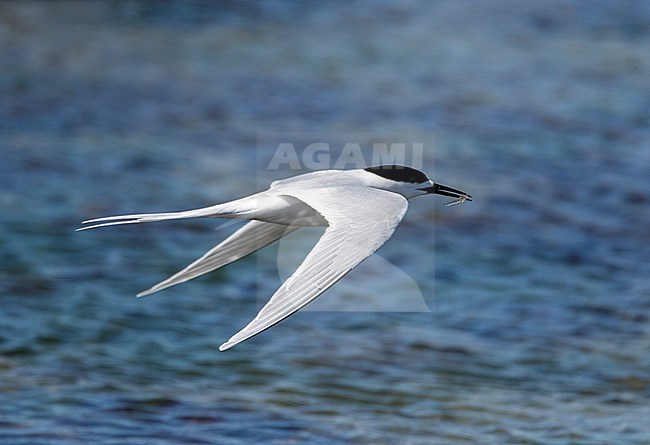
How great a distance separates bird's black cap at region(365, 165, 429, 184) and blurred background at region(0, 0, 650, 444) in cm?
136

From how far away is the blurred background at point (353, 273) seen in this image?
20.5 ft

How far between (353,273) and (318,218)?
2617 mm

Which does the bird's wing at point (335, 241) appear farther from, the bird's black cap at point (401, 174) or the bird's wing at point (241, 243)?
the bird's wing at point (241, 243)

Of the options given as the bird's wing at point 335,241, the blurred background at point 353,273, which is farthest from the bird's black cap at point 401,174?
the blurred background at point 353,273

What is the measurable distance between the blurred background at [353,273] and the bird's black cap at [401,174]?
136cm

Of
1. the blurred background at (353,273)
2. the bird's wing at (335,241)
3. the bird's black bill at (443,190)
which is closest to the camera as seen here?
the bird's wing at (335,241)

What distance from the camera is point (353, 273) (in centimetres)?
791

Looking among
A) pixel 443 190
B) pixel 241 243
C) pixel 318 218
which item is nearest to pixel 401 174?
pixel 443 190

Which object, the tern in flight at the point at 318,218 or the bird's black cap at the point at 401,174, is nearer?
the tern in flight at the point at 318,218

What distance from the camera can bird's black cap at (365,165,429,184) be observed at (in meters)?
5.57

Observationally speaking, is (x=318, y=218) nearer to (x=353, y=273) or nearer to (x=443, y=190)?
(x=443, y=190)

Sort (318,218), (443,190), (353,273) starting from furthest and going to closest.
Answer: (353,273) < (443,190) < (318,218)

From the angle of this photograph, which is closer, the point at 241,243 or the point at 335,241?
the point at 335,241

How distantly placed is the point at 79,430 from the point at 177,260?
228 centimetres
